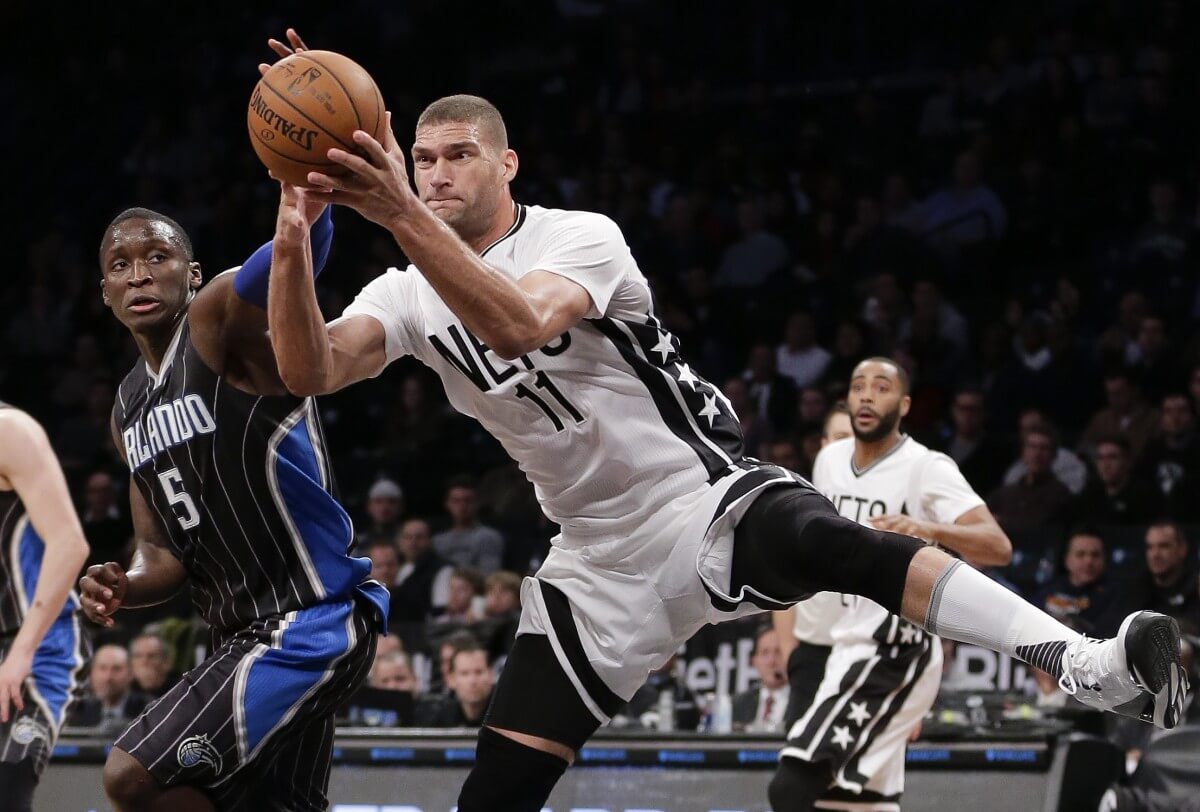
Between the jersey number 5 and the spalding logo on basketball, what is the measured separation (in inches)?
22.3

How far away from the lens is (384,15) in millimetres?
17656

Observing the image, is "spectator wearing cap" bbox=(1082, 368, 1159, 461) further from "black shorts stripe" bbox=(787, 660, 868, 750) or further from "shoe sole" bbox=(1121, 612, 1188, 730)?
"shoe sole" bbox=(1121, 612, 1188, 730)

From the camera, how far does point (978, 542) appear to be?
6.43m

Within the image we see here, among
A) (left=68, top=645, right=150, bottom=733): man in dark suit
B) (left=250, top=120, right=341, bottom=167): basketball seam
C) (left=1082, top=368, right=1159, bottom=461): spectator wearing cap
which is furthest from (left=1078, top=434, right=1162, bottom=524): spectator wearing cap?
(left=250, top=120, right=341, bottom=167): basketball seam

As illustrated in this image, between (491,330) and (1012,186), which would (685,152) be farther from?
(491,330)

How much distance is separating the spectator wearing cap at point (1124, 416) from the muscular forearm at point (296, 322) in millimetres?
7304

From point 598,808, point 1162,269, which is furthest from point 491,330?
point 1162,269

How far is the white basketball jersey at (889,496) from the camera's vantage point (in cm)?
674

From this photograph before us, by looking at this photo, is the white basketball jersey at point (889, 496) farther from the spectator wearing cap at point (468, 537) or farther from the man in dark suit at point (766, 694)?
the spectator wearing cap at point (468, 537)

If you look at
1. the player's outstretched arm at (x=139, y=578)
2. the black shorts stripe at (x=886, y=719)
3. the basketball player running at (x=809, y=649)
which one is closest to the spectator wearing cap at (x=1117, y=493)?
the basketball player running at (x=809, y=649)

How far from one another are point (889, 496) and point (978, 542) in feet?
2.06

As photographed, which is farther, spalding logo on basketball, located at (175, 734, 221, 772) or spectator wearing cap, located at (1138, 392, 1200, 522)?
spectator wearing cap, located at (1138, 392, 1200, 522)

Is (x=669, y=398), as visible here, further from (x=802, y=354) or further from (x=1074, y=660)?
(x=802, y=354)

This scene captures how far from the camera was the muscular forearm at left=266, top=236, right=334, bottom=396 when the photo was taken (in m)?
3.84
